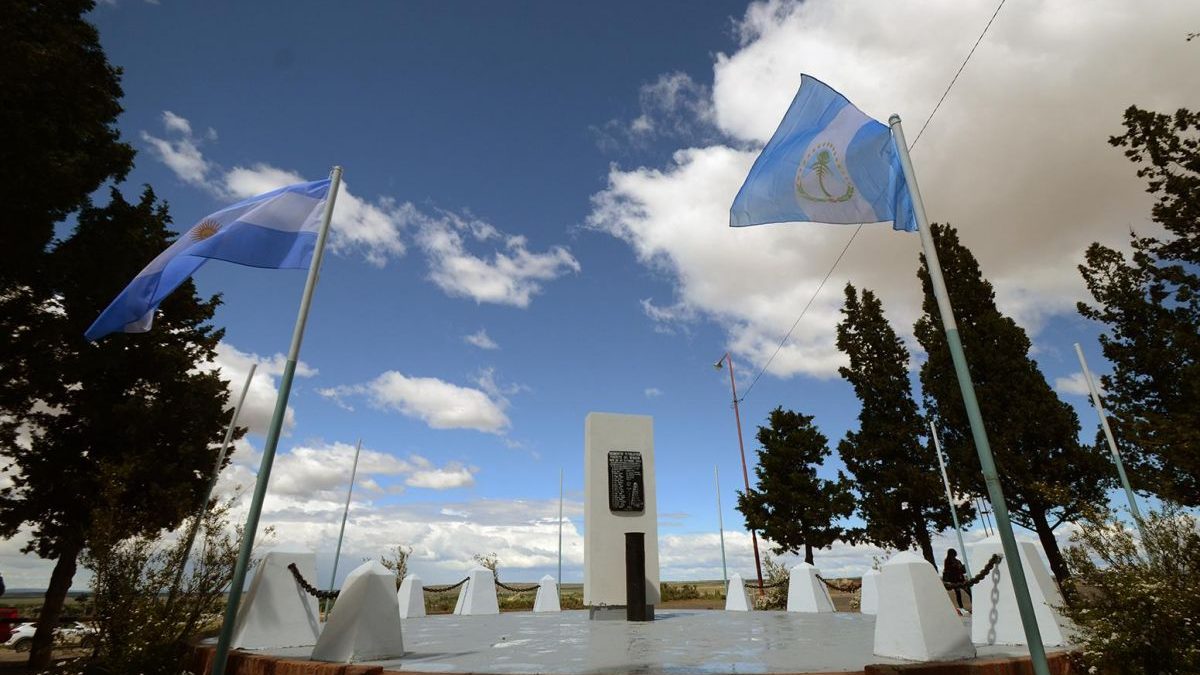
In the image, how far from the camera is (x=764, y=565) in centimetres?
2327

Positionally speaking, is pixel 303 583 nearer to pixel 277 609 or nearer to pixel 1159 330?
pixel 277 609

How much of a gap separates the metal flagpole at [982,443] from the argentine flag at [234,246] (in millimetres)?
→ 7164

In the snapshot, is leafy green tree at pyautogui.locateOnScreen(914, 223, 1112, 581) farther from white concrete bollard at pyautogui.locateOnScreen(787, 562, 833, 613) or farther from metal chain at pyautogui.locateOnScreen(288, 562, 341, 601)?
metal chain at pyautogui.locateOnScreen(288, 562, 341, 601)

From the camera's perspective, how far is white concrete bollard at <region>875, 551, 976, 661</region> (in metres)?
5.93

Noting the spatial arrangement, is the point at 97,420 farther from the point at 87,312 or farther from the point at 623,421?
the point at 623,421

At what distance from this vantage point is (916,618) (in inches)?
237

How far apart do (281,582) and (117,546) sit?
314 centimetres

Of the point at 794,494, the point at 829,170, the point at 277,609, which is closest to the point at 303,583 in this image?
the point at 277,609

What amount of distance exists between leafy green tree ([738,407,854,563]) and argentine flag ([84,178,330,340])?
2501 centimetres

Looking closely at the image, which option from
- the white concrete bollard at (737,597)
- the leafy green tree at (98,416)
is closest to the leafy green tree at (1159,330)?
the white concrete bollard at (737,597)

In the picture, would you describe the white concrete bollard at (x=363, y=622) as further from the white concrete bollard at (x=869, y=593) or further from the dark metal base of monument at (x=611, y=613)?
the white concrete bollard at (x=869, y=593)

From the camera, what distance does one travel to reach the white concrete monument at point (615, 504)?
13.0 meters

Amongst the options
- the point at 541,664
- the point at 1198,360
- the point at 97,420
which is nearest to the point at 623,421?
the point at 541,664

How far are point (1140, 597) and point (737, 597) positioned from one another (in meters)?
11.7
